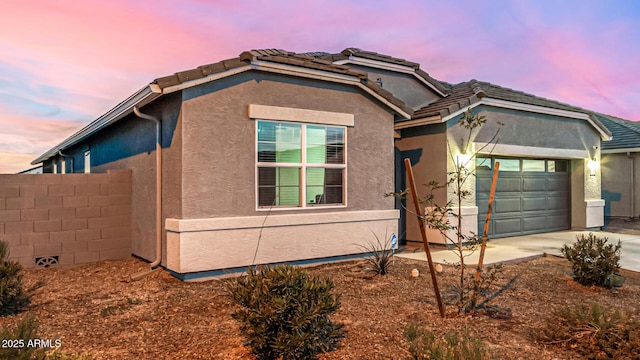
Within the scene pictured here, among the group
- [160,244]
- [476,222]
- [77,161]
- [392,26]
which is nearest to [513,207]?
[476,222]

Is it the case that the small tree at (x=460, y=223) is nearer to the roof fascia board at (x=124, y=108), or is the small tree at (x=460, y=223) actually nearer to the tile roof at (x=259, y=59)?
the tile roof at (x=259, y=59)

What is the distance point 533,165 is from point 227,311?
437 inches

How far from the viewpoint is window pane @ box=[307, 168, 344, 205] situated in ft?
27.4

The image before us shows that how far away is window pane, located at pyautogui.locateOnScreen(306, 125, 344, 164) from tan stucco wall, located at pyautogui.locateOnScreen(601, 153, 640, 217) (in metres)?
14.8

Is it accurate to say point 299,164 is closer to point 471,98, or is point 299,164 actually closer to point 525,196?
point 471,98

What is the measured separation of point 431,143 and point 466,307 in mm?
6013

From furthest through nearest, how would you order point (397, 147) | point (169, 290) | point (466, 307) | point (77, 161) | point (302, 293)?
point (77, 161), point (397, 147), point (169, 290), point (466, 307), point (302, 293)

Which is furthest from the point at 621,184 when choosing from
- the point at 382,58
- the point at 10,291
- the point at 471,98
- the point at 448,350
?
the point at 10,291

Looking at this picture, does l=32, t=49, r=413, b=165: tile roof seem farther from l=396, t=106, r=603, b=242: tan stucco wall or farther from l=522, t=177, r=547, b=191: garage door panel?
l=522, t=177, r=547, b=191: garage door panel

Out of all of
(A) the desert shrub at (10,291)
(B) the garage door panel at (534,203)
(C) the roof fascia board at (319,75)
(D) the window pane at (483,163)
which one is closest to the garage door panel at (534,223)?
(B) the garage door panel at (534,203)

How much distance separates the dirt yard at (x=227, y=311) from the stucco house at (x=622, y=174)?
11.5 meters

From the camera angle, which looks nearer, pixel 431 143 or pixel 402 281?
pixel 402 281

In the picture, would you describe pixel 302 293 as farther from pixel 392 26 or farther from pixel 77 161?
pixel 77 161

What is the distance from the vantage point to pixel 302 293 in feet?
12.9
